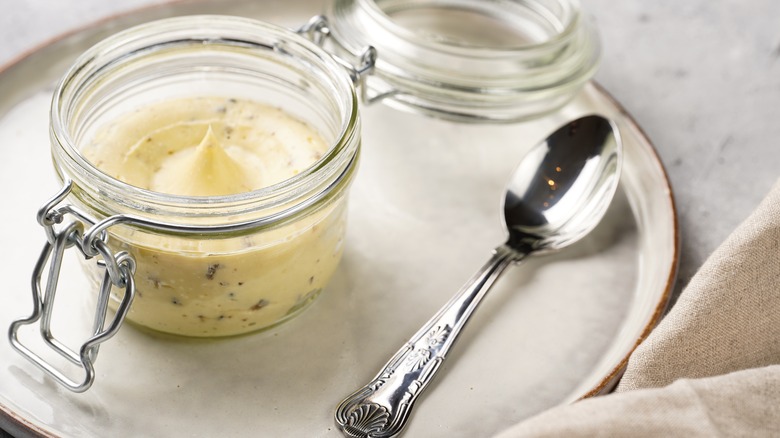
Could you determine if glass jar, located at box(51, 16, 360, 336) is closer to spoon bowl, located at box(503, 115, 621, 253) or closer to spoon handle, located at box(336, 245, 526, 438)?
spoon handle, located at box(336, 245, 526, 438)

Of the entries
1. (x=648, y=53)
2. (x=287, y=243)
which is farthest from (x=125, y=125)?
(x=648, y=53)

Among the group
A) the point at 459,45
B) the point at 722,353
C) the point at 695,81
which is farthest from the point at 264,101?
the point at 695,81

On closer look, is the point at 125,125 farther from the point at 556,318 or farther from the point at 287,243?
the point at 556,318

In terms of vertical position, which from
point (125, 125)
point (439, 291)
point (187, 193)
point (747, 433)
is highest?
point (125, 125)

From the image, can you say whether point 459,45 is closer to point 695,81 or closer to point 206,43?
point 206,43

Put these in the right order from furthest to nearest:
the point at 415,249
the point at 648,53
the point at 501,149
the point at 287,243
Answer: the point at 648,53, the point at 501,149, the point at 415,249, the point at 287,243

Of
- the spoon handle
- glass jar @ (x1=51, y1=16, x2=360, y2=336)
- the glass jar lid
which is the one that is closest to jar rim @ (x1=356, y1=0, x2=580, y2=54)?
the glass jar lid

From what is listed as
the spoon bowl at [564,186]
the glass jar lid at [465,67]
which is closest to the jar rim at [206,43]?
the glass jar lid at [465,67]
